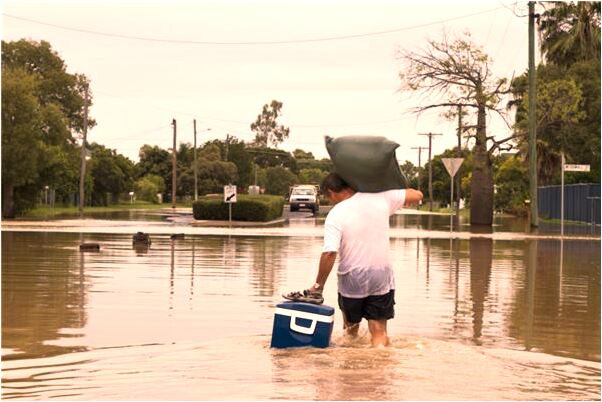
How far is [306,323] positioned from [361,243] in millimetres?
831

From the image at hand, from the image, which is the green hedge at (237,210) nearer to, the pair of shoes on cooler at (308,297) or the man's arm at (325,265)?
the pair of shoes on cooler at (308,297)

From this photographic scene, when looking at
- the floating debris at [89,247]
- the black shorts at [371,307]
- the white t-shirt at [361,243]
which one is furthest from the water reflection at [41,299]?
the white t-shirt at [361,243]

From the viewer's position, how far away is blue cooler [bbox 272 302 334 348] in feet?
33.0

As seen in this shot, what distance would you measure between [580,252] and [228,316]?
17.4 meters

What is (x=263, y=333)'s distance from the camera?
1228 cm

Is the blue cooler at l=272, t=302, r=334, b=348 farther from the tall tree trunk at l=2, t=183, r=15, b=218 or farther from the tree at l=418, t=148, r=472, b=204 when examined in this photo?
the tree at l=418, t=148, r=472, b=204

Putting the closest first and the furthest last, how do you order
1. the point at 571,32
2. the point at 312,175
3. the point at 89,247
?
the point at 89,247
the point at 571,32
the point at 312,175

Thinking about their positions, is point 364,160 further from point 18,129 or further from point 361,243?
point 18,129

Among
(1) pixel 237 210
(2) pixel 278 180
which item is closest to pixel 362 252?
(1) pixel 237 210

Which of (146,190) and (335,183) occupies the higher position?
(146,190)

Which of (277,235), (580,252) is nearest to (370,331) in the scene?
(580,252)

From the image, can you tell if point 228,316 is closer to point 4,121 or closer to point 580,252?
point 580,252

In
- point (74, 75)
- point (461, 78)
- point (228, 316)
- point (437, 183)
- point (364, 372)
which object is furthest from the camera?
point (437, 183)

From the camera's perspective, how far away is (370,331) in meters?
10.3
